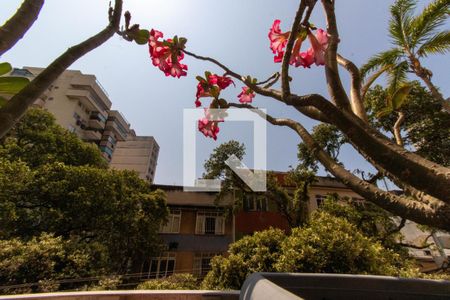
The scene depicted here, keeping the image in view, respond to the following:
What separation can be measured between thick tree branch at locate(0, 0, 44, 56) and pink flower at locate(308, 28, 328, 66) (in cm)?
160

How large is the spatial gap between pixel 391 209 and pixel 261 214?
1454 centimetres

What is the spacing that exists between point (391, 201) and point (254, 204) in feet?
48.5

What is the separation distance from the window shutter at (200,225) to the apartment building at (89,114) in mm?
24108

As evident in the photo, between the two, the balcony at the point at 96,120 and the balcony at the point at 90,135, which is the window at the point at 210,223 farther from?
the balcony at the point at 96,120

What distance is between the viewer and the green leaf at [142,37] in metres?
1.73

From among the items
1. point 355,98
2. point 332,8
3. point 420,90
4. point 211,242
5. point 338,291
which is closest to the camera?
point 332,8

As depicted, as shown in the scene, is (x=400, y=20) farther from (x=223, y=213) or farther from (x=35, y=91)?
(x=223, y=213)

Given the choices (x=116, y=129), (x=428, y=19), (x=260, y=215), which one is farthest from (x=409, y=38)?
(x=116, y=129)

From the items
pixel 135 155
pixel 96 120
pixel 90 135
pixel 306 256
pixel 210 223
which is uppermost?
pixel 96 120

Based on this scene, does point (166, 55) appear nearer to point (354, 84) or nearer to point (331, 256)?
point (354, 84)

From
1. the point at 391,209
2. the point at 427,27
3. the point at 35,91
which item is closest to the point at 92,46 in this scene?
the point at 35,91

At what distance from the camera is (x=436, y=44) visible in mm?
6168

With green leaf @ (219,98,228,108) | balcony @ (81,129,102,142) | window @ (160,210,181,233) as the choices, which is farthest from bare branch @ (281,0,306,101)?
balcony @ (81,129,102,142)

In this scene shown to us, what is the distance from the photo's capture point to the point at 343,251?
443 centimetres
